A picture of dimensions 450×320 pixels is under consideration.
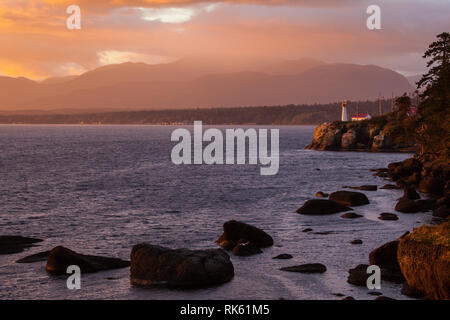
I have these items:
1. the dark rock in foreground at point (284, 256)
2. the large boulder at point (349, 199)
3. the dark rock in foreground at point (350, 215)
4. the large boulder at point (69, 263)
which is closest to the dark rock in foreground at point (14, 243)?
the large boulder at point (69, 263)

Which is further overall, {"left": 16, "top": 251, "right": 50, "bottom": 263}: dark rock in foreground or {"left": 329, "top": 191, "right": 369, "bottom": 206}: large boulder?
{"left": 329, "top": 191, "right": 369, "bottom": 206}: large boulder

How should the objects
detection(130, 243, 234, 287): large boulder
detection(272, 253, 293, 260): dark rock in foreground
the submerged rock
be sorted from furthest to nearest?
the submerged rock → detection(272, 253, 293, 260): dark rock in foreground → detection(130, 243, 234, 287): large boulder

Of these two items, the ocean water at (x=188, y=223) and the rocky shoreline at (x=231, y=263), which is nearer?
the rocky shoreline at (x=231, y=263)

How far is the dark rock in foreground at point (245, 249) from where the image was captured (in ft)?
85.9

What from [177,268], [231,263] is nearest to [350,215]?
[231,263]

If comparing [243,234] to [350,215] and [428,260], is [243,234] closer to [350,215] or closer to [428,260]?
[350,215]

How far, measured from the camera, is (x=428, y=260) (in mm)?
17828

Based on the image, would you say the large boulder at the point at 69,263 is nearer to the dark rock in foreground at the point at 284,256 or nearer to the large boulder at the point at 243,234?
the large boulder at the point at 243,234

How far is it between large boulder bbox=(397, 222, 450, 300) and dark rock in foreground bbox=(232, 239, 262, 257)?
9.13 metres

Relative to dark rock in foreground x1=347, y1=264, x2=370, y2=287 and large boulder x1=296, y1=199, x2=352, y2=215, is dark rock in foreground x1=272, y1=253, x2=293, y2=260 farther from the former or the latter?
large boulder x1=296, y1=199, x2=352, y2=215

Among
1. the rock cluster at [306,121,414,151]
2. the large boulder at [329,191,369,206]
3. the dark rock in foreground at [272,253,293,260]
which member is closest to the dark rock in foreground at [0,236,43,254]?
the dark rock in foreground at [272,253,293,260]

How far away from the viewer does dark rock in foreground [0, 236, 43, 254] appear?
2712cm

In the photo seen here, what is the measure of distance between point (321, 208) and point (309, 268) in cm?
1569

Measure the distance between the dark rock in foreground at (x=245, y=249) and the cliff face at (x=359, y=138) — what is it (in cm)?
9938
